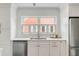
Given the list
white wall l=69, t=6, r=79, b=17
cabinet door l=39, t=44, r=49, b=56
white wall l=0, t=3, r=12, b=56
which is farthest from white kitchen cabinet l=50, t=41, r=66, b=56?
white wall l=0, t=3, r=12, b=56

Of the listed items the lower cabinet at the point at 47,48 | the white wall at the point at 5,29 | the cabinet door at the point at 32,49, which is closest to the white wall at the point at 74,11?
the lower cabinet at the point at 47,48

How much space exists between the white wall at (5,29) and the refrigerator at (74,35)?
76.6 inches

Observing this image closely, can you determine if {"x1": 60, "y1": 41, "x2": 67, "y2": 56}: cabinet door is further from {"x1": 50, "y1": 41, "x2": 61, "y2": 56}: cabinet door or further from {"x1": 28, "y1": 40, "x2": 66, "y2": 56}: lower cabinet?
{"x1": 50, "y1": 41, "x2": 61, "y2": 56}: cabinet door

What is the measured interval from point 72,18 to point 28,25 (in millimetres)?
1955

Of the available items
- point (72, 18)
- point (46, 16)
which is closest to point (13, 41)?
point (46, 16)

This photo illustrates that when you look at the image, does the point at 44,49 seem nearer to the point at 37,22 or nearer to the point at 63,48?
the point at 63,48

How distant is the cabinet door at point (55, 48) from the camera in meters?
4.29

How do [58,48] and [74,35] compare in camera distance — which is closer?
[74,35]

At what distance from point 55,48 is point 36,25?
4.33ft

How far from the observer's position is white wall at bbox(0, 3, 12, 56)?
418 cm

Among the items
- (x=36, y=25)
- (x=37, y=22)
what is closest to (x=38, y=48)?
(x=36, y=25)

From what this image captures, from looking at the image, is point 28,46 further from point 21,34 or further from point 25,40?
point 21,34

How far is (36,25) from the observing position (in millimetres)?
A: 5176

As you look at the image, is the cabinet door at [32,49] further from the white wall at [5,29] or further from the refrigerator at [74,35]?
the refrigerator at [74,35]
